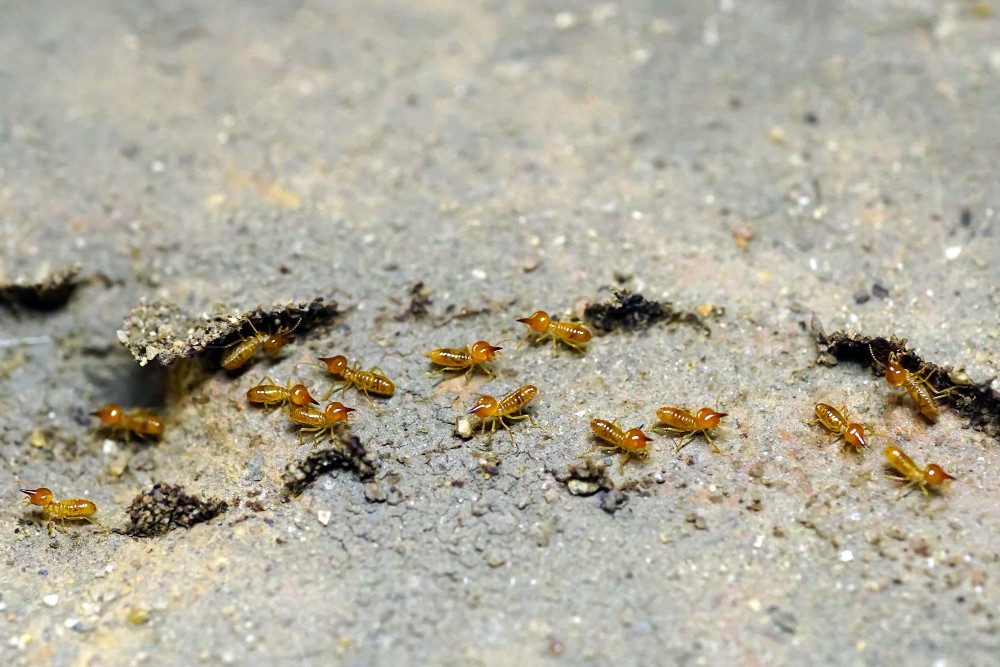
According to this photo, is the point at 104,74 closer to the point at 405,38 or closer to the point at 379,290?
the point at 405,38

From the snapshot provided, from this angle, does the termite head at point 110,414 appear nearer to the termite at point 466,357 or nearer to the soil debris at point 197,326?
the soil debris at point 197,326

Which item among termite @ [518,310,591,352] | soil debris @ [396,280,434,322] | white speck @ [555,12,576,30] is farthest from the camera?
white speck @ [555,12,576,30]

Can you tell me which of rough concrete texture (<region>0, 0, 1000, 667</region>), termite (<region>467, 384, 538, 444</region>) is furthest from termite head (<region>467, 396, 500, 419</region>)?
rough concrete texture (<region>0, 0, 1000, 667</region>)

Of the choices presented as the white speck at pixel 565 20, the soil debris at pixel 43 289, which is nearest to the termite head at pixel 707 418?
the white speck at pixel 565 20

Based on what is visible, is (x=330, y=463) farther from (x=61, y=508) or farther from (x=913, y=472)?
(x=913, y=472)

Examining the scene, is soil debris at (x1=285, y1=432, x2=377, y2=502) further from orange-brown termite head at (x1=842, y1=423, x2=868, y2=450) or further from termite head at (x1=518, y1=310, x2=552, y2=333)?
orange-brown termite head at (x1=842, y1=423, x2=868, y2=450)
